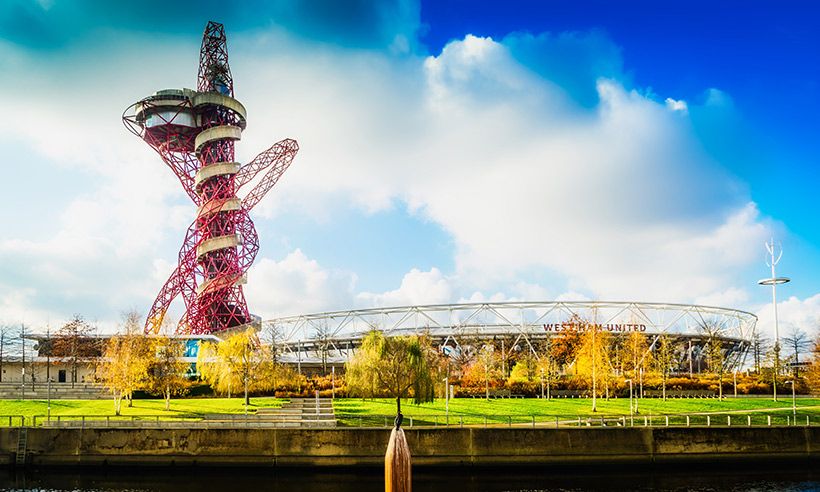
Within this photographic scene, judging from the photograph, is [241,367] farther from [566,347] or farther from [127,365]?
[566,347]

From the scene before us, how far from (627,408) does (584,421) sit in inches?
447

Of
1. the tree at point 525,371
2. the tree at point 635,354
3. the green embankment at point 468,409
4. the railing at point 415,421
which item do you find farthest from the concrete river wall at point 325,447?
the tree at point 525,371

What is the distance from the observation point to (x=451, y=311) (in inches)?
3890

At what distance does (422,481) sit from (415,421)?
619cm

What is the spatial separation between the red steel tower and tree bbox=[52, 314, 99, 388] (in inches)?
256

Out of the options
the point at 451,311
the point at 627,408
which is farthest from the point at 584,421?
the point at 451,311

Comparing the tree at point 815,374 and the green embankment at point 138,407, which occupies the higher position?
the tree at point 815,374

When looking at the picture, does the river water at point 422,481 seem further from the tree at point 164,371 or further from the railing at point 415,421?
the tree at point 164,371

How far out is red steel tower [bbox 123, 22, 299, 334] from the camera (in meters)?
78.1

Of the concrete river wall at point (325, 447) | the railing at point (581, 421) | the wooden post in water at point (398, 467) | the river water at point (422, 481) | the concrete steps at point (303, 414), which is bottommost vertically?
the river water at point (422, 481)

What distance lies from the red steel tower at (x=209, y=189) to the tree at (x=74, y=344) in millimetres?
6507

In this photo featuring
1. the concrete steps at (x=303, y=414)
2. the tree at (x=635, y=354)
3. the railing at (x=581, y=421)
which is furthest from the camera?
the tree at (x=635, y=354)

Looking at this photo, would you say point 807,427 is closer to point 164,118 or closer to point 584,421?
point 584,421

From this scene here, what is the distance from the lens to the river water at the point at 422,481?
32.2 metres
